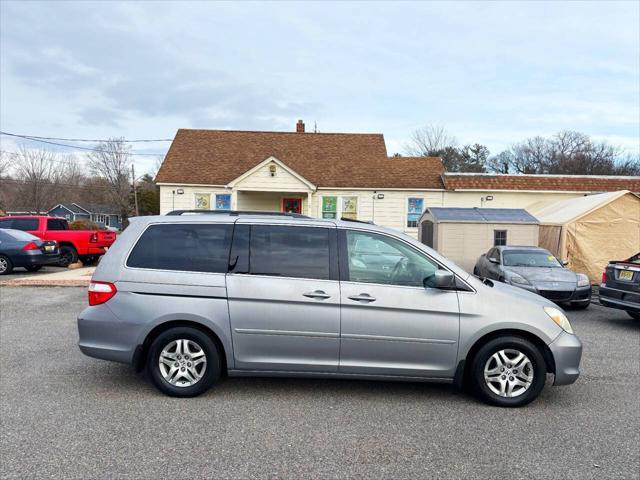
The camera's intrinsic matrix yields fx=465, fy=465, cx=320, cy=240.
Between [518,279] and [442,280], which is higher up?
[442,280]

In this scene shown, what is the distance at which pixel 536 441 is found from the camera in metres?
3.75

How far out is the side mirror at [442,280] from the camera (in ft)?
14.4

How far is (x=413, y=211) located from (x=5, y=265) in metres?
15.5

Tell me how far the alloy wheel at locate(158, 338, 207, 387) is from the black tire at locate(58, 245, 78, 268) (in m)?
14.0

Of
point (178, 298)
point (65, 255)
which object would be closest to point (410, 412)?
point (178, 298)

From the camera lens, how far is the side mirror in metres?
4.38

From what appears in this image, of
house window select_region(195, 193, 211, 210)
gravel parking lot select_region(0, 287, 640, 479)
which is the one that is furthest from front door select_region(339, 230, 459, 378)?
house window select_region(195, 193, 211, 210)

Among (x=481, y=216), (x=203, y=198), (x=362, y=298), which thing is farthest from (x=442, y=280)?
(x=203, y=198)

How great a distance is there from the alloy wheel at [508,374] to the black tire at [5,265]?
14660 millimetres

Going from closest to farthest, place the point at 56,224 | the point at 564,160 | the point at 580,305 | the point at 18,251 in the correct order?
the point at 580,305 < the point at 18,251 < the point at 56,224 < the point at 564,160

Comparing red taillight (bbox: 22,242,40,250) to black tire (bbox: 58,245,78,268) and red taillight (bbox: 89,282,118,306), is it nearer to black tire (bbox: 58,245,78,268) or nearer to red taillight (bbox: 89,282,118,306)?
black tire (bbox: 58,245,78,268)

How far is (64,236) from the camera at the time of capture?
643 inches

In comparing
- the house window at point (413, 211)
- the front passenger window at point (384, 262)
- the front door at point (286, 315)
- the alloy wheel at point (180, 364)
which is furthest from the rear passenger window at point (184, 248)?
the house window at point (413, 211)

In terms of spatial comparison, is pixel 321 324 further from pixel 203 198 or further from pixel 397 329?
pixel 203 198
